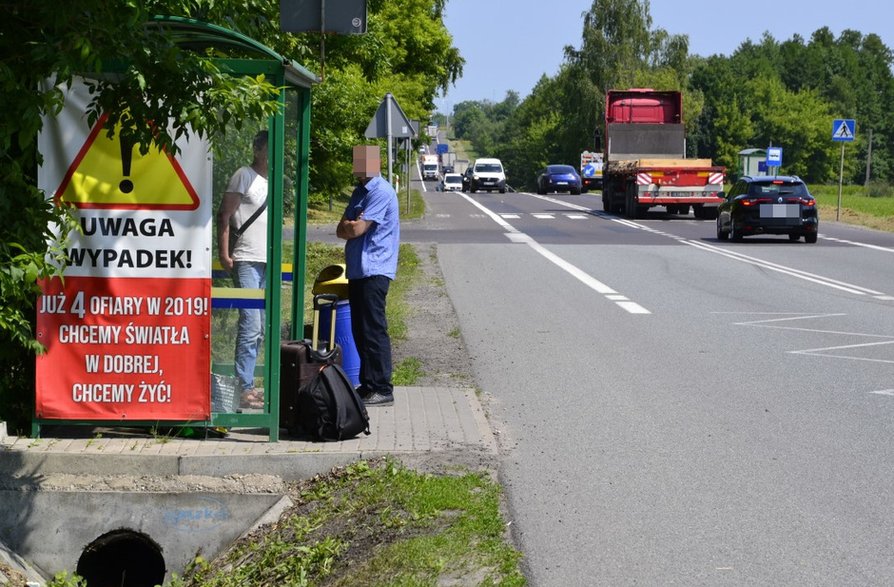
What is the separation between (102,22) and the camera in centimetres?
536

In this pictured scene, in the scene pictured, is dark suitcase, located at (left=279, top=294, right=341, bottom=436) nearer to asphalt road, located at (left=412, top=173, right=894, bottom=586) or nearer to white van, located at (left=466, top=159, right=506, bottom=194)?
asphalt road, located at (left=412, top=173, right=894, bottom=586)

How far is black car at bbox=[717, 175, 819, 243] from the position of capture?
28.8 metres

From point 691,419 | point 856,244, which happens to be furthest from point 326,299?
point 856,244

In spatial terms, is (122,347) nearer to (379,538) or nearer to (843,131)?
(379,538)

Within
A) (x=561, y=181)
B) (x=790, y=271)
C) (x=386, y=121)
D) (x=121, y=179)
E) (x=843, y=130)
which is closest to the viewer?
(x=121, y=179)

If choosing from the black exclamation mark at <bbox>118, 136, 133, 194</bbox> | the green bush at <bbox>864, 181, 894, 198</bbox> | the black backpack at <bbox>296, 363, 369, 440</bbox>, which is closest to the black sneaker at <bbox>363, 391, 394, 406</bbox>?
the black backpack at <bbox>296, 363, 369, 440</bbox>

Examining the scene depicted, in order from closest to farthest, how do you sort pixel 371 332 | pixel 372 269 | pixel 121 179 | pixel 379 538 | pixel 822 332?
1. pixel 379 538
2. pixel 121 179
3. pixel 372 269
4. pixel 371 332
5. pixel 822 332

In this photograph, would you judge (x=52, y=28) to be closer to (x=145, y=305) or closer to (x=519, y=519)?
(x=145, y=305)

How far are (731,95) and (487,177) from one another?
6512cm

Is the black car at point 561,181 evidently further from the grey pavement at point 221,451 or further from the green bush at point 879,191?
the grey pavement at point 221,451

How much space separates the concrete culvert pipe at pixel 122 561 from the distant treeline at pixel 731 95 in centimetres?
6999

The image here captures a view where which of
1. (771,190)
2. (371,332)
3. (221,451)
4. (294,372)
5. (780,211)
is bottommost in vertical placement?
(221,451)

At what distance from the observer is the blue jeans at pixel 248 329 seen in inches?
299

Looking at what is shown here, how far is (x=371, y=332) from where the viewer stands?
8.77 meters
